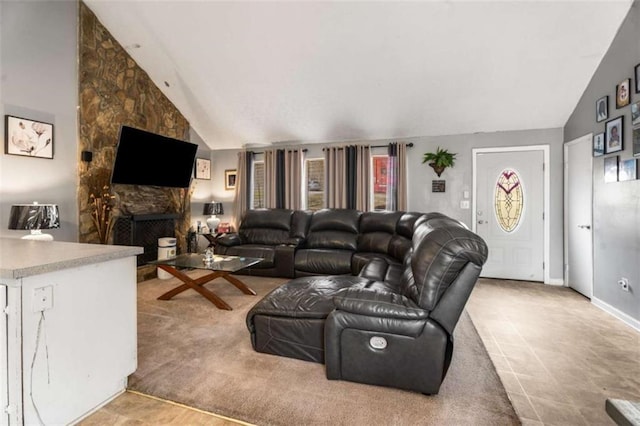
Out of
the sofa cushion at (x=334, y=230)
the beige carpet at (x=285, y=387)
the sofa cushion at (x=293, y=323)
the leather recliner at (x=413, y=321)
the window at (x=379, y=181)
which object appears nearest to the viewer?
the beige carpet at (x=285, y=387)

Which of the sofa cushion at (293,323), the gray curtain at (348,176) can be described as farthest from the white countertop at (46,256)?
the gray curtain at (348,176)

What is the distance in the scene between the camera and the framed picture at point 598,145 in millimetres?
3308

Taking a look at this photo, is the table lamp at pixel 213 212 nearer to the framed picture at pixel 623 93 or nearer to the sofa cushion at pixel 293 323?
the sofa cushion at pixel 293 323

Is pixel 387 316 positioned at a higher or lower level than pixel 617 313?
higher

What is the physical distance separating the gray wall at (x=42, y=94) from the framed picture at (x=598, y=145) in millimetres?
6001

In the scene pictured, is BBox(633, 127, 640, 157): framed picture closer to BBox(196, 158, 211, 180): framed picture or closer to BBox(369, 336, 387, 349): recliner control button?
BBox(369, 336, 387, 349): recliner control button

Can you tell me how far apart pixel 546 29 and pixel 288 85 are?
3.01 m

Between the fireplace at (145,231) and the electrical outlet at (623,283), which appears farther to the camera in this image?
the fireplace at (145,231)

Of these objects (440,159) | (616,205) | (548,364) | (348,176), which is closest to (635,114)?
(616,205)

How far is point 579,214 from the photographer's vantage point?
12.7 ft

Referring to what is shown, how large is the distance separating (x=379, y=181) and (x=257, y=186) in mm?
2354

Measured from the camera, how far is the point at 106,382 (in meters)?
1.68

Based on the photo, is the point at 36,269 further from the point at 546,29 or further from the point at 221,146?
the point at 221,146

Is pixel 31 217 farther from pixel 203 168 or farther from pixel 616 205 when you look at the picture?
pixel 616 205
